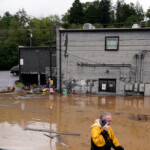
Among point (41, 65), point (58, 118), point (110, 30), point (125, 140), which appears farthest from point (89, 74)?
point (125, 140)

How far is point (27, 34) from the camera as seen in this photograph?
5475cm

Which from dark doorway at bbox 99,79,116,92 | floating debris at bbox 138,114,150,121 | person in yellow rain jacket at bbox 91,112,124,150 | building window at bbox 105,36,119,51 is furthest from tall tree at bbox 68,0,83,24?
person in yellow rain jacket at bbox 91,112,124,150

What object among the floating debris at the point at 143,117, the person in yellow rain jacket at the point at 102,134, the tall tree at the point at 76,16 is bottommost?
the floating debris at the point at 143,117

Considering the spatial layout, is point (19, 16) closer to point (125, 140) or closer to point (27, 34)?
point (27, 34)

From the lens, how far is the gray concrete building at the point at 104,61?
20.7 meters

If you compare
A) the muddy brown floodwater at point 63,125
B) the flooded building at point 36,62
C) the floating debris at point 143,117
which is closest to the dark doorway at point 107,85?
the muddy brown floodwater at point 63,125

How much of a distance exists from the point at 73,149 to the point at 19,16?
215ft

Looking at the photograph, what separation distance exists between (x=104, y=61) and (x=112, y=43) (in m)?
2.23

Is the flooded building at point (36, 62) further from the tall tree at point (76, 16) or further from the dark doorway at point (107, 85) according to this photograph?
the tall tree at point (76, 16)

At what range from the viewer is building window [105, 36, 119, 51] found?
2119cm

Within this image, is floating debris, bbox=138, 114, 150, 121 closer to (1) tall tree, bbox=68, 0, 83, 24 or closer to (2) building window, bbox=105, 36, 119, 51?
(2) building window, bbox=105, 36, 119, 51

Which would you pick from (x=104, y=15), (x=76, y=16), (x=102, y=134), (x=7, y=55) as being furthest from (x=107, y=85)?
(x=104, y=15)

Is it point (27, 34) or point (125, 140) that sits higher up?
point (27, 34)

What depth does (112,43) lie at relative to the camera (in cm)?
2139
